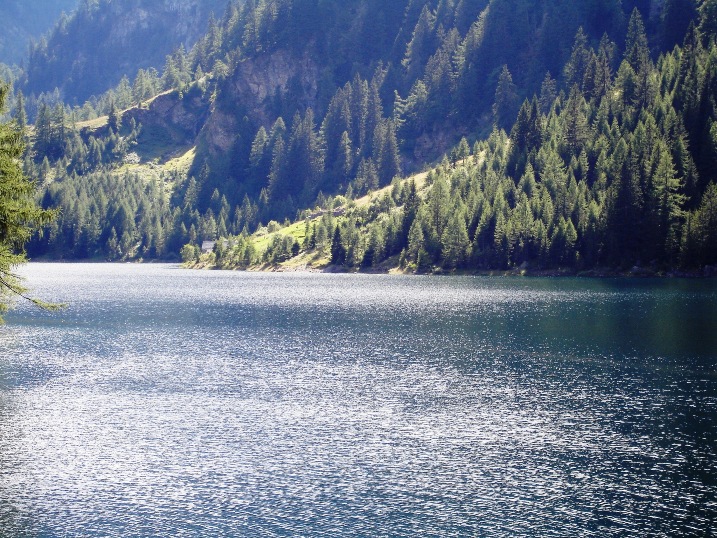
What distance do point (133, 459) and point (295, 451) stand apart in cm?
1085

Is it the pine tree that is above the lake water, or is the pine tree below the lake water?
above

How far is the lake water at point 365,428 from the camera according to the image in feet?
142

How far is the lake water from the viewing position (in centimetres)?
4341

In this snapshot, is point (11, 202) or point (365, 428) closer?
point (11, 202)

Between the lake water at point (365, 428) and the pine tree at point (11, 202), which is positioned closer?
the lake water at point (365, 428)

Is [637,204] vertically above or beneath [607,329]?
above

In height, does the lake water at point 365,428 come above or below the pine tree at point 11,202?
below

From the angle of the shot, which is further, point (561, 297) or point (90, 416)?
point (561, 297)

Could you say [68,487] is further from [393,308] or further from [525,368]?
[393,308]

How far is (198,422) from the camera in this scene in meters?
62.9

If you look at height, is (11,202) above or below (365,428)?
above

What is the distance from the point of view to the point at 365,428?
6100cm

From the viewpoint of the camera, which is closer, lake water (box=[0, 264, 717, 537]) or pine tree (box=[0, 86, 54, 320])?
lake water (box=[0, 264, 717, 537])

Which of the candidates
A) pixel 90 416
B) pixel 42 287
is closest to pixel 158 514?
pixel 90 416
